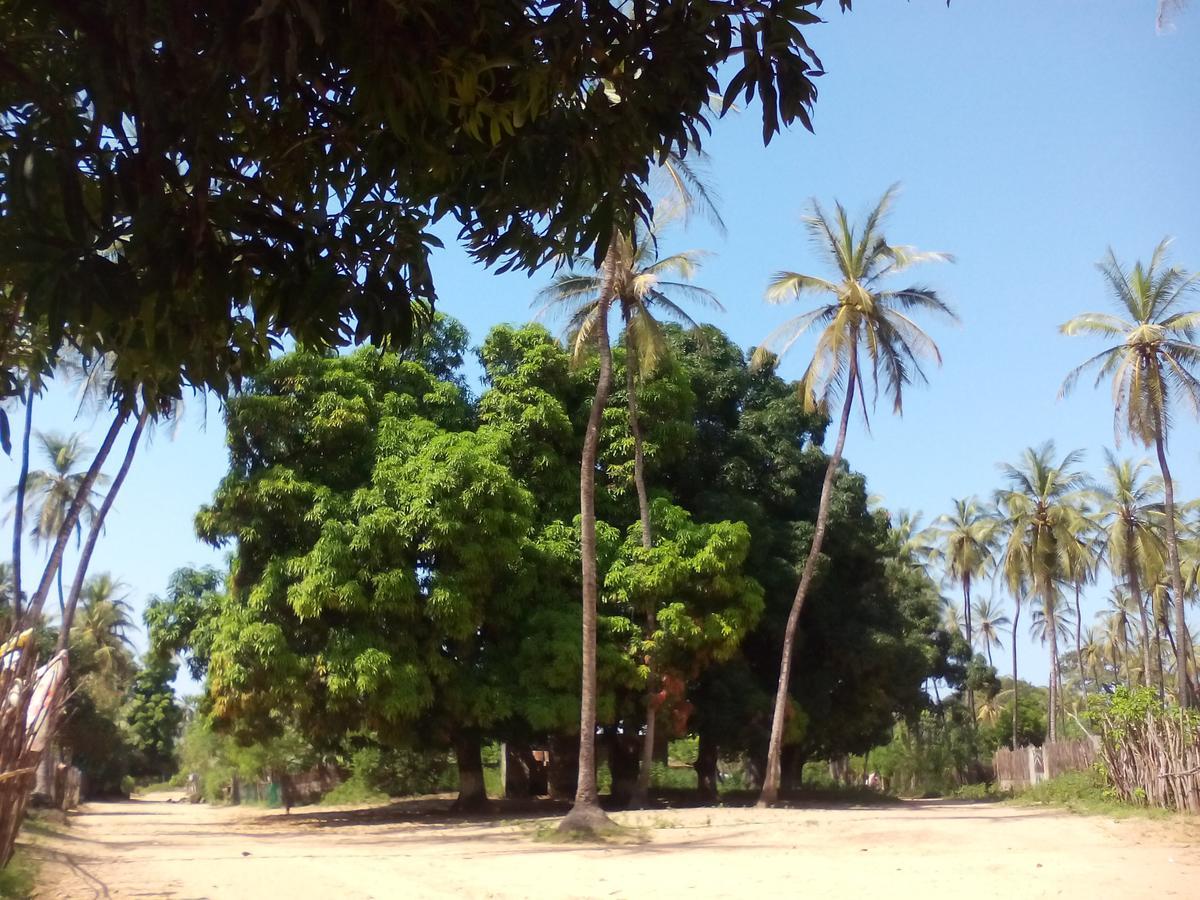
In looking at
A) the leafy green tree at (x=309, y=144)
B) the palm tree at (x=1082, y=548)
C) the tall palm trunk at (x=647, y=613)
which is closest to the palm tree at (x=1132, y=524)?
the palm tree at (x=1082, y=548)

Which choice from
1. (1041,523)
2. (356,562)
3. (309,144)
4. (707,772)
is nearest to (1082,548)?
(1041,523)

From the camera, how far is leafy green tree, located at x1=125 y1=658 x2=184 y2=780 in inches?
2064

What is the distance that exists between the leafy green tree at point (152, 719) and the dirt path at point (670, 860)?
34147mm

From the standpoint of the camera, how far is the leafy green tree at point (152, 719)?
52.4 metres

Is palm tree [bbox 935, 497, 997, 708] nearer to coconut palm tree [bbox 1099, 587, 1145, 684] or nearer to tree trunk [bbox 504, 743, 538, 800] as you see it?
coconut palm tree [bbox 1099, 587, 1145, 684]

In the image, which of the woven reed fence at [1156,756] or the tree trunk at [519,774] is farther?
the tree trunk at [519,774]

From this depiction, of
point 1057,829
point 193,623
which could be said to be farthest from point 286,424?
point 1057,829

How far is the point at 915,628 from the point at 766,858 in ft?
67.8

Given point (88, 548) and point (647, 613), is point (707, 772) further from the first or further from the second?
point (88, 548)

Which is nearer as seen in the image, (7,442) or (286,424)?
(7,442)

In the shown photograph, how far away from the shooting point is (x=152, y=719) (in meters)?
Result: 52.9

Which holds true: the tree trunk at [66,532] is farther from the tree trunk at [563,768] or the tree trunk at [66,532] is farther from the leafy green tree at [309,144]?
the leafy green tree at [309,144]

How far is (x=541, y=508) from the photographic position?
2409cm

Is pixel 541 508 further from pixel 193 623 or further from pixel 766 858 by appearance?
pixel 766 858
